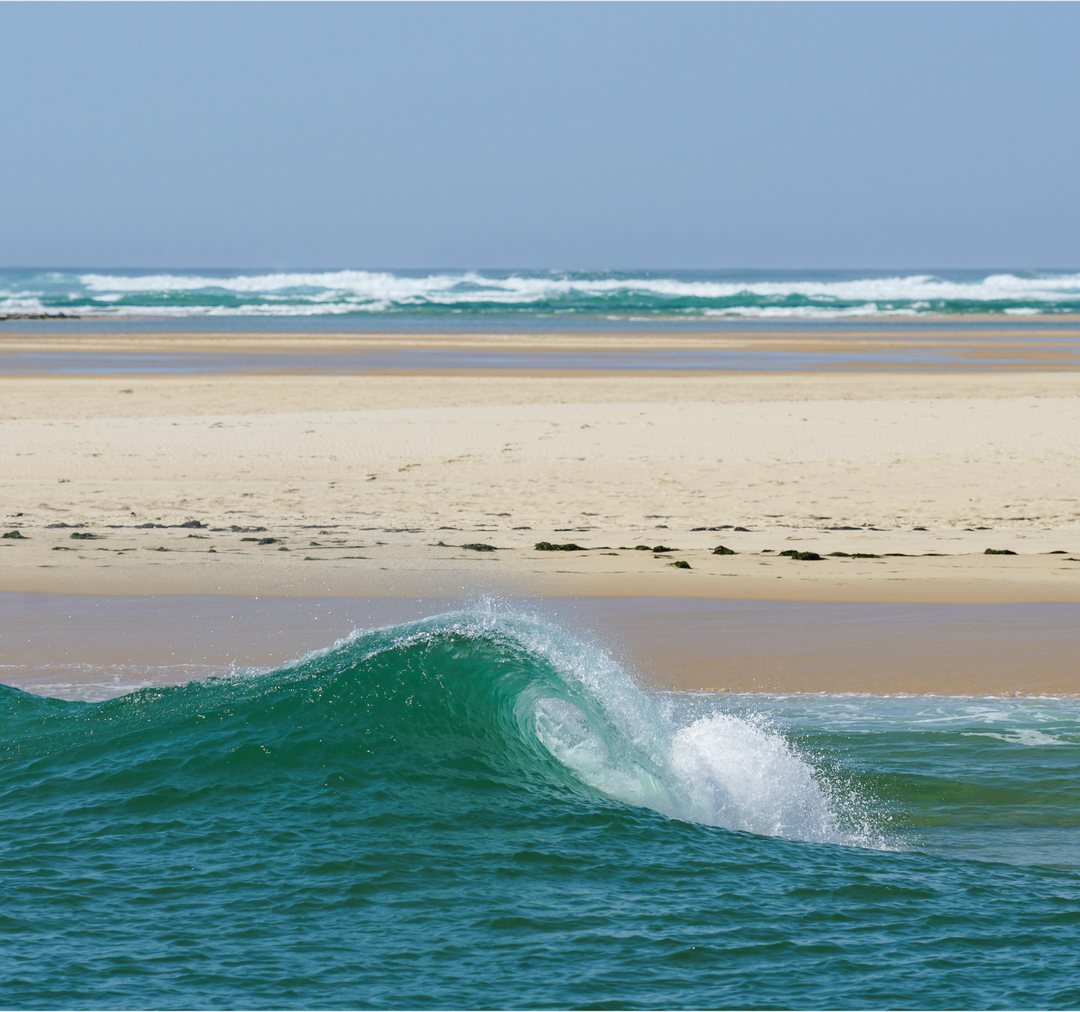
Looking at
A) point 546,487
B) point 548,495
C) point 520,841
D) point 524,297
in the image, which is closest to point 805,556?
point 548,495

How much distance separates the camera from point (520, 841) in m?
5.23

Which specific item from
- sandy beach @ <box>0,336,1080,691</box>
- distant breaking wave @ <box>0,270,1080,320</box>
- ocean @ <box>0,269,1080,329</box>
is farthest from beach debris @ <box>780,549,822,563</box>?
distant breaking wave @ <box>0,270,1080,320</box>

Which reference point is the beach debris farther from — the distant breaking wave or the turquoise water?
the distant breaking wave

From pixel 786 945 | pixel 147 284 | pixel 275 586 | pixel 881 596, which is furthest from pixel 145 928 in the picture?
pixel 147 284

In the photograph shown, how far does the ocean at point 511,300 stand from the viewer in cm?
6431

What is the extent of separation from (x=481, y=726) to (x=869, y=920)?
233 centimetres

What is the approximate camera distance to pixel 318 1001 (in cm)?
394

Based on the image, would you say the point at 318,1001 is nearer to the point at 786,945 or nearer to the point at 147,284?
the point at 786,945

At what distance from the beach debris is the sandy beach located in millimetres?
28

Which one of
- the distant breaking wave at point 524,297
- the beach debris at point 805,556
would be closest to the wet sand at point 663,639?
the beach debris at point 805,556

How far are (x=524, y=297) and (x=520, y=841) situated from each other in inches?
3105

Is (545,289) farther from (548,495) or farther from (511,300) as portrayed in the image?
(548,495)

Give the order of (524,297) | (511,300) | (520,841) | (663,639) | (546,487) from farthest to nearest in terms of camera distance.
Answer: (524,297) < (511,300) < (546,487) < (663,639) < (520,841)

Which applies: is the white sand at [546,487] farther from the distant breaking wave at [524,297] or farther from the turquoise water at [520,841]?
the distant breaking wave at [524,297]
